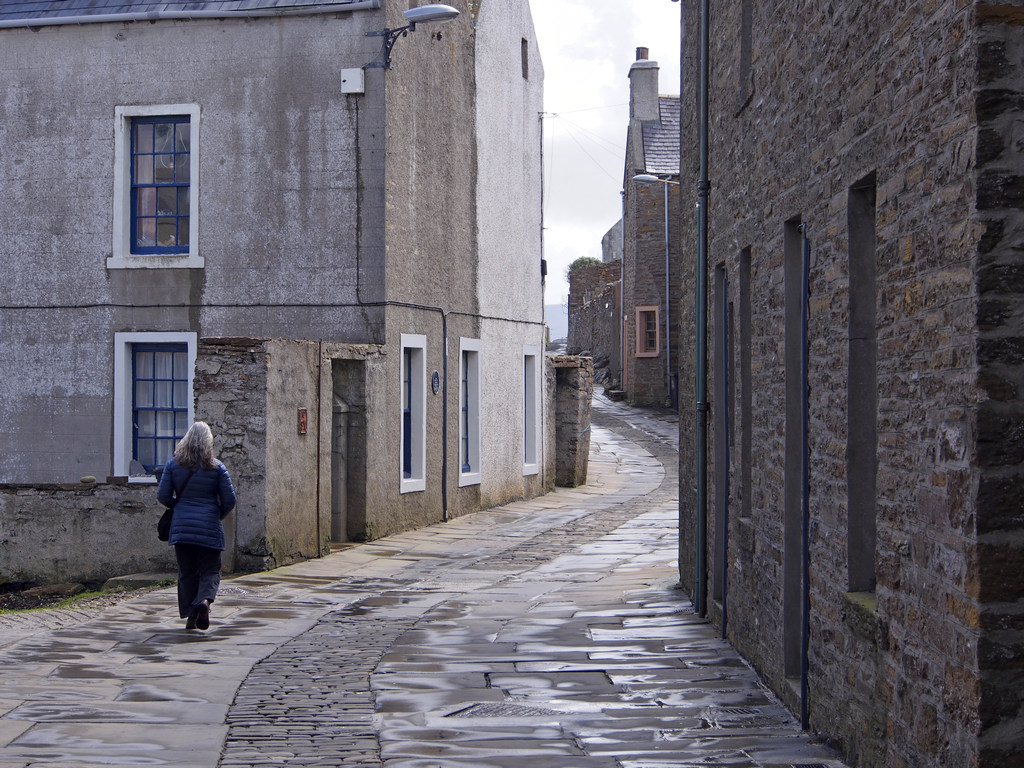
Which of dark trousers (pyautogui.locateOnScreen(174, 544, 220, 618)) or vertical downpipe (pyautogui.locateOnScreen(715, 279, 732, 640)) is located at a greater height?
vertical downpipe (pyautogui.locateOnScreen(715, 279, 732, 640))

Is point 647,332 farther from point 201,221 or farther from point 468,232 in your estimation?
point 201,221

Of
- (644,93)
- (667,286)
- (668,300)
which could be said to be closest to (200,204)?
(668,300)

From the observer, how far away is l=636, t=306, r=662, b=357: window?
39.0 meters

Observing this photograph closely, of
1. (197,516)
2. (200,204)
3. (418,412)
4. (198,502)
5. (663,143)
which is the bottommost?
(197,516)

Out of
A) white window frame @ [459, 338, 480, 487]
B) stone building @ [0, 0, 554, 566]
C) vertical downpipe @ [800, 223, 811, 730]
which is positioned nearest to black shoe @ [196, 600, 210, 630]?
Result: vertical downpipe @ [800, 223, 811, 730]

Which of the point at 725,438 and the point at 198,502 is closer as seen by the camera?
the point at 725,438

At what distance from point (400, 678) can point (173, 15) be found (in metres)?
12.1

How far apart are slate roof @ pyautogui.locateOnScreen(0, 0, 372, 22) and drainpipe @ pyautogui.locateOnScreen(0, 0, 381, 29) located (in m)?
0.03

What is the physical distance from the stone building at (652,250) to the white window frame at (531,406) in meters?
14.6

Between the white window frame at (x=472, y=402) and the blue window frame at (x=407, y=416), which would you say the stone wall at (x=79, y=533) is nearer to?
the blue window frame at (x=407, y=416)

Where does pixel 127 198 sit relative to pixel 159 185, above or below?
below

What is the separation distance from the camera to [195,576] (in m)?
10.4

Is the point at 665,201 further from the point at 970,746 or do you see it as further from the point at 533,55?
the point at 970,746

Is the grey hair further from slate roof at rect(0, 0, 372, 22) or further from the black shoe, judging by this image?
slate roof at rect(0, 0, 372, 22)
